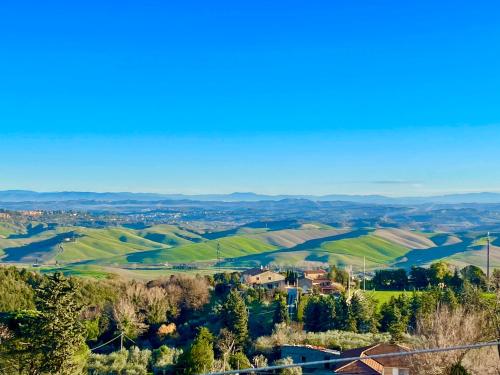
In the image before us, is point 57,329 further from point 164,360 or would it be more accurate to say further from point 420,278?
point 420,278

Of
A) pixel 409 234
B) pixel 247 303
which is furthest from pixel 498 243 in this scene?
pixel 247 303

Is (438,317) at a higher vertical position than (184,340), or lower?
higher

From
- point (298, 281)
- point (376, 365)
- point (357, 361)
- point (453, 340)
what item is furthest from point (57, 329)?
point (298, 281)

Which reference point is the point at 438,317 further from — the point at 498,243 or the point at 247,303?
the point at 498,243

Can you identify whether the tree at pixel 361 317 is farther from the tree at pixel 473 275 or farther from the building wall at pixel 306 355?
the tree at pixel 473 275

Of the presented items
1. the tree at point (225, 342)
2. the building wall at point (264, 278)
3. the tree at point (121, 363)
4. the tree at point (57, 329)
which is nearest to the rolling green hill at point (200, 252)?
the building wall at point (264, 278)
